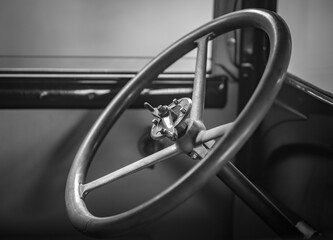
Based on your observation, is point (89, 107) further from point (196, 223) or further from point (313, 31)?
point (313, 31)

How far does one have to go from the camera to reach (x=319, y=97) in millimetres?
805

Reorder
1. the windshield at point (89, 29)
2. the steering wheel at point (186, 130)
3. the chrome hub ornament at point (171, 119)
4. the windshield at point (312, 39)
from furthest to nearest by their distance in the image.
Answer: the windshield at point (89, 29), the windshield at point (312, 39), the chrome hub ornament at point (171, 119), the steering wheel at point (186, 130)

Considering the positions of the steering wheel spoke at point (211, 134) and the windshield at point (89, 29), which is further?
the windshield at point (89, 29)

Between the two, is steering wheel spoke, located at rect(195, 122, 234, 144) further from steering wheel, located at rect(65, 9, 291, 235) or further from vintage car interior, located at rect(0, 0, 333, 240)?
vintage car interior, located at rect(0, 0, 333, 240)

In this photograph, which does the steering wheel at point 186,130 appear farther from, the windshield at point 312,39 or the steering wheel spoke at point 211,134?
the windshield at point 312,39

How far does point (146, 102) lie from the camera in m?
0.96

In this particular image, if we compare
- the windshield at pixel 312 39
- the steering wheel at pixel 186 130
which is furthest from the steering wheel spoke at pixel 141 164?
the windshield at pixel 312 39

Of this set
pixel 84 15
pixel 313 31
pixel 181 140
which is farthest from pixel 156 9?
pixel 181 140

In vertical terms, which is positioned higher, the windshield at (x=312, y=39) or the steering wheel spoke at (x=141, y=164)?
the windshield at (x=312, y=39)

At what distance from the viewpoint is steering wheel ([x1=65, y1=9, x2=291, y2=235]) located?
1.65 feet

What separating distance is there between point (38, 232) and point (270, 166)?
631mm

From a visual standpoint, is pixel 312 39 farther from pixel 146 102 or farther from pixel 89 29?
pixel 89 29

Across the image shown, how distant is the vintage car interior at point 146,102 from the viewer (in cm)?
85

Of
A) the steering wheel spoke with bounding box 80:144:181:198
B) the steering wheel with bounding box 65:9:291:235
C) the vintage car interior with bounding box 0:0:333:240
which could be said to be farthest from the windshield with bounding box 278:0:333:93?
the steering wheel spoke with bounding box 80:144:181:198
